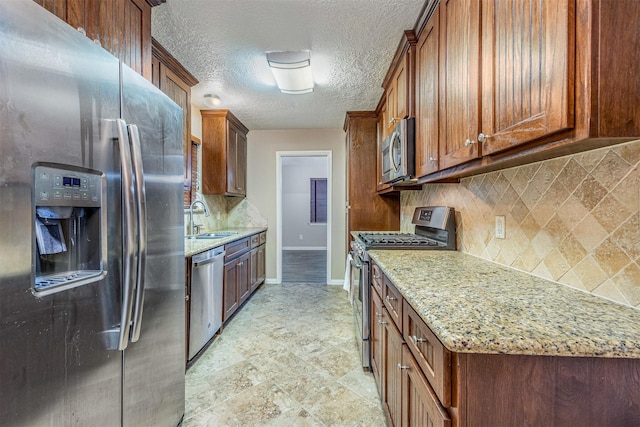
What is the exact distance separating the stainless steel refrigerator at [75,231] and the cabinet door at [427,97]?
1388 millimetres

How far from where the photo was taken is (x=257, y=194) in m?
4.40

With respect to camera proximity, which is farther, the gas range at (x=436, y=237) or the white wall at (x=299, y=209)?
the white wall at (x=299, y=209)

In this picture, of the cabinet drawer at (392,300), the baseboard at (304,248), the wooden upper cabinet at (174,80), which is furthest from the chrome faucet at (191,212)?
the baseboard at (304,248)

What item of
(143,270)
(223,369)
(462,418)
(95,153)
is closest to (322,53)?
(95,153)

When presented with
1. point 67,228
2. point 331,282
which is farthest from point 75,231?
point 331,282

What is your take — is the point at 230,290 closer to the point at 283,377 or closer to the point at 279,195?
the point at 283,377

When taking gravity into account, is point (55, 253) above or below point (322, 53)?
below

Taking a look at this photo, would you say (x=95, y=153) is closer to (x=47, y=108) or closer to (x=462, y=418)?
(x=47, y=108)

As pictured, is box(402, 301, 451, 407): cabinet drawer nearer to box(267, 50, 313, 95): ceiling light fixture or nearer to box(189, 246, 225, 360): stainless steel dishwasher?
box(189, 246, 225, 360): stainless steel dishwasher

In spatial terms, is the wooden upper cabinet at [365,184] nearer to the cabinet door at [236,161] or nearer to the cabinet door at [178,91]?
the cabinet door at [236,161]

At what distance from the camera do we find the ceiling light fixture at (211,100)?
9.89 ft

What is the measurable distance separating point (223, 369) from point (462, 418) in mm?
1853

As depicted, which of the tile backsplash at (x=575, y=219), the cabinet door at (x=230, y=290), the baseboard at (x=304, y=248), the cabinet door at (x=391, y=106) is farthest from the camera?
the baseboard at (x=304, y=248)

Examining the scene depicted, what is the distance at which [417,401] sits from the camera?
0.96m
